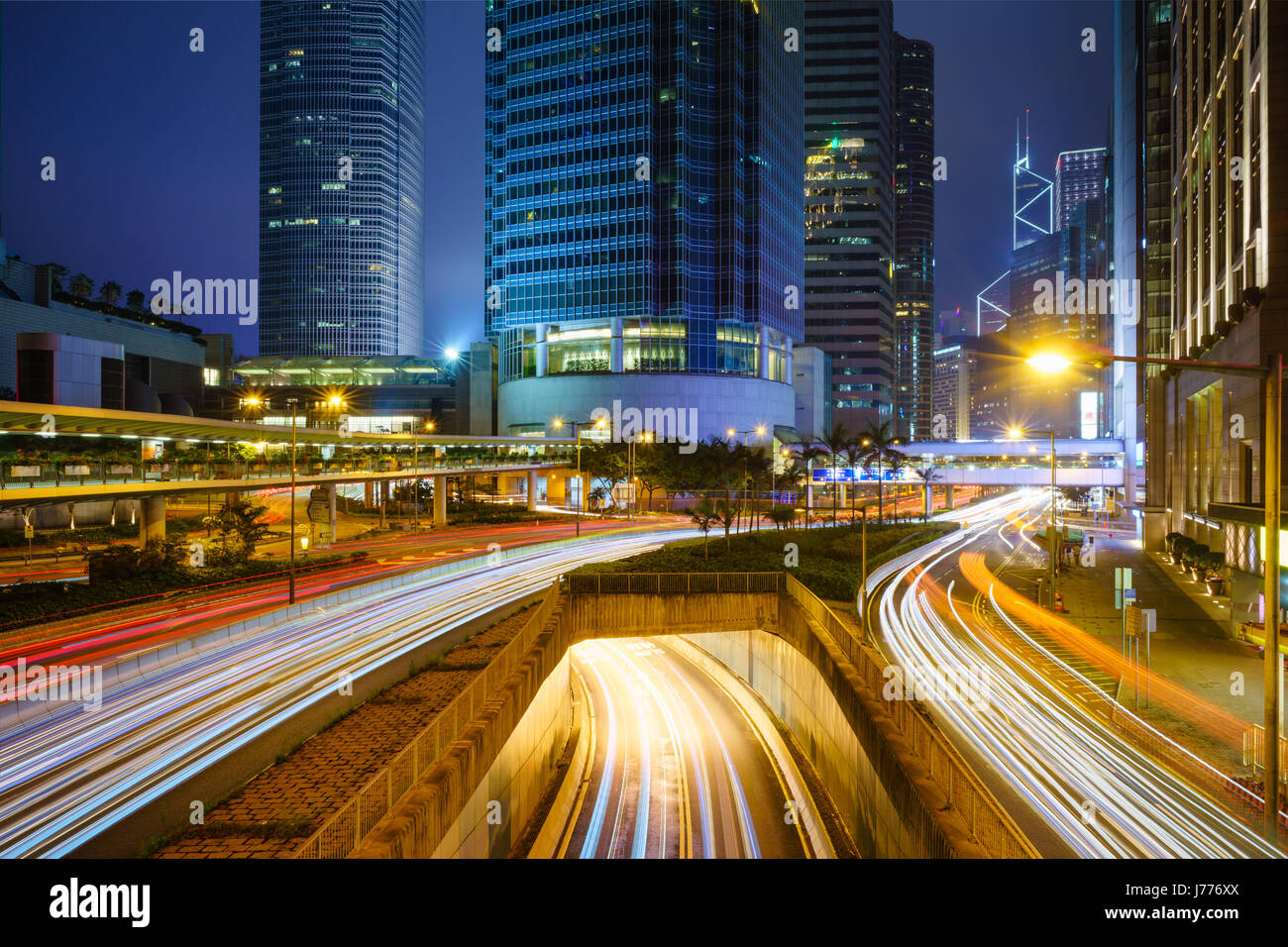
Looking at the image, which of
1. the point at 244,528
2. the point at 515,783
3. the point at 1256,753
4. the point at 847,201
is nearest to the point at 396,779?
the point at 515,783

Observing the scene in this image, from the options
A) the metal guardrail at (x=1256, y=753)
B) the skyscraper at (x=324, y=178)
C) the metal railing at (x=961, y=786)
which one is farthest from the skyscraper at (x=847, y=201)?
the metal railing at (x=961, y=786)

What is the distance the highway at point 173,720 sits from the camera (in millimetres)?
10734

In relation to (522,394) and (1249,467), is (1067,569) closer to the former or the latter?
(1249,467)

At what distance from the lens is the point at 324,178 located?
177250 millimetres

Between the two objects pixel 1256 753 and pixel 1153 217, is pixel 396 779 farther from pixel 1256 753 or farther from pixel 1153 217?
pixel 1153 217

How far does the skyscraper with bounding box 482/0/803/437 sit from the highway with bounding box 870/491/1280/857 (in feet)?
237

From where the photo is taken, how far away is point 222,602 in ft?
81.5

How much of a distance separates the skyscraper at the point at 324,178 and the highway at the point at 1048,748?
180212mm

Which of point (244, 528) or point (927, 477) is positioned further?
point (927, 477)

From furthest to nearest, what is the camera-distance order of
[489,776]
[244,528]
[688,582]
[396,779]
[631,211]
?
[631,211] < [244,528] < [688,582] < [489,776] < [396,779]

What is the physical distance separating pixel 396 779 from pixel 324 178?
199 metres

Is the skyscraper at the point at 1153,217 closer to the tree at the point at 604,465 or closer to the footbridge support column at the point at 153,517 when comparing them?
the tree at the point at 604,465
